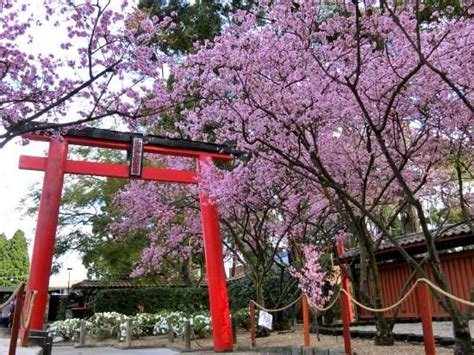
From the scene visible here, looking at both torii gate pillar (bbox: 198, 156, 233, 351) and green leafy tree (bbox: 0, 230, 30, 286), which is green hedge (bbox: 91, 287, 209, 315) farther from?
green leafy tree (bbox: 0, 230, 30, 286)

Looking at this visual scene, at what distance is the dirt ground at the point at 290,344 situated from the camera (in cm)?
718

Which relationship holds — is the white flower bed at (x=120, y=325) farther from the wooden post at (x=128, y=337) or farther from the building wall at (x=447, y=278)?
the building wall at (x=447, y=278)

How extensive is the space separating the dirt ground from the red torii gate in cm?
95

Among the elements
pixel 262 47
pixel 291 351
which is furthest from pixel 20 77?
pixel 291 351

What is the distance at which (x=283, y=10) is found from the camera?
6422mm

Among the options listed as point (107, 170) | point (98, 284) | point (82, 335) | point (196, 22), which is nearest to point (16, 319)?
point (107, 170)

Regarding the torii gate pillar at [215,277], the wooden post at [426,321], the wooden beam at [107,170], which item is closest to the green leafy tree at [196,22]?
the wooden beam at [107,170]

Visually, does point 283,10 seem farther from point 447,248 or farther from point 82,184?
point 82,184

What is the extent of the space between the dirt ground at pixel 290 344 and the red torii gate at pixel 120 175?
95cm

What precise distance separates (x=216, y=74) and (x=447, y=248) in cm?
843

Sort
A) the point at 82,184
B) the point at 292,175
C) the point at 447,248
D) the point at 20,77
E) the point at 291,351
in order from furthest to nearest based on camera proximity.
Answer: the point at 82,184 < the point at 447,248 < the point at 292,175 < the point at 291,351 < the point at 20,77

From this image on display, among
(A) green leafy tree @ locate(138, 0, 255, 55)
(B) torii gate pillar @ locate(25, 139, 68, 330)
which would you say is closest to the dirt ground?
(B) torii gate pillar @ locate(25, 139, 68, 330)

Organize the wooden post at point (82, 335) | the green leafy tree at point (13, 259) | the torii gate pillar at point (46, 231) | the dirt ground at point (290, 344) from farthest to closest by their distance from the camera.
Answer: the green leafy tree at point (13, 259), the wooden post at point (82, 335), the torii gate pillar at point (46, 231), the dirt ground at point (290, 344)

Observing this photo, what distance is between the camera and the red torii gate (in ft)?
34.7
